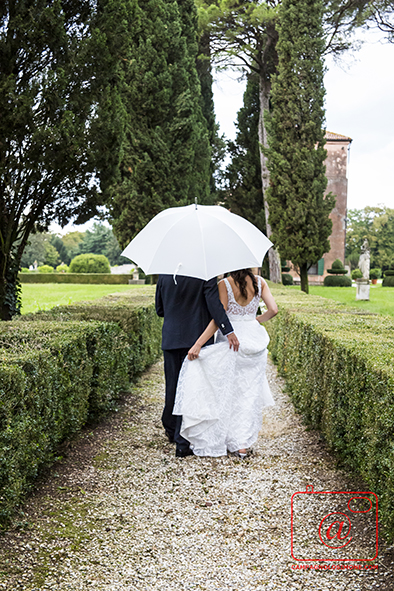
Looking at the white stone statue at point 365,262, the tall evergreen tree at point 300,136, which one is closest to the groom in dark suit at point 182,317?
the tall evergreen tree at point 300,136

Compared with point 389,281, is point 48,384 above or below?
below

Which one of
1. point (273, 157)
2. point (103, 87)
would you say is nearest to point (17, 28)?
point (103, 87)

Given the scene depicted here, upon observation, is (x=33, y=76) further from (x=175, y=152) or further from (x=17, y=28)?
(x=175, y=152)

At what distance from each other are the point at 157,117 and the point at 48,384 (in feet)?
47.2

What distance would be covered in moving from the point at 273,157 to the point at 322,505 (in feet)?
49.0

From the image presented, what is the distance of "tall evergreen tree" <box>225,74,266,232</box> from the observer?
24.0 meters

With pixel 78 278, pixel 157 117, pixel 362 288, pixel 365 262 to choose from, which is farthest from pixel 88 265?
pixel 362 288

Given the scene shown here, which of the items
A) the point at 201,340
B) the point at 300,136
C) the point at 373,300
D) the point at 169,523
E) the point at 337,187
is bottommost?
the point at 169,523

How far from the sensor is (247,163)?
24.1m

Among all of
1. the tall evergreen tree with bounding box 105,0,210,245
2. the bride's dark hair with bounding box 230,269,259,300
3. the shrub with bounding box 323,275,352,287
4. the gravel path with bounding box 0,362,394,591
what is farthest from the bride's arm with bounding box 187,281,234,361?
the shrub with bounding box 323,275,352,287

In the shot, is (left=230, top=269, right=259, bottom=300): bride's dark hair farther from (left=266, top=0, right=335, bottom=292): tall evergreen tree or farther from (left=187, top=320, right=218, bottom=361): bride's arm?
(left=266, top=0, right=335, bottom=292): tall evergreen tree

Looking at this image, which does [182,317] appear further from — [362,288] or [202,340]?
[362,288]

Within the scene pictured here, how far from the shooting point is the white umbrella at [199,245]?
354 centimetres

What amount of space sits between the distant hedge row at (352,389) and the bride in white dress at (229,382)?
1.79 ft
